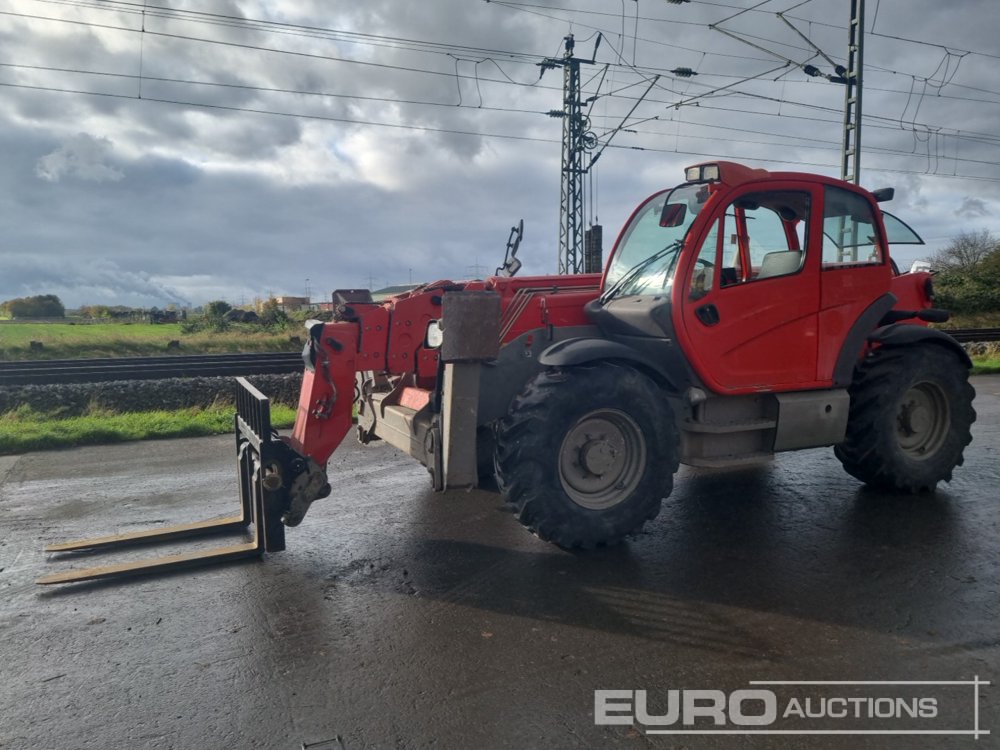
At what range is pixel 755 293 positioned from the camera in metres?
5.40

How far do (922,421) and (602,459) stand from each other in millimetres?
3346

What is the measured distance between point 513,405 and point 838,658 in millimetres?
2301

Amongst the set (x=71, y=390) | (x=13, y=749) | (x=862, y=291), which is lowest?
(x=13, y=749)

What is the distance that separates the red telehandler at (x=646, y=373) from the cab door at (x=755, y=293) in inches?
0.6

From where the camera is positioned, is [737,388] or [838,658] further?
[737,388]

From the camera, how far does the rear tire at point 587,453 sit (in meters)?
4.60

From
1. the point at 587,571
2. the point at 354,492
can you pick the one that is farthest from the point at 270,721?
the point at 354,492

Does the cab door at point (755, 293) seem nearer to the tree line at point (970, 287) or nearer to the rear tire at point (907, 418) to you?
the rear tire at point (907, 418)

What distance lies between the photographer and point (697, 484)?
672 centimetres

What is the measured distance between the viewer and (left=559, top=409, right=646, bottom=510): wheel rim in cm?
486

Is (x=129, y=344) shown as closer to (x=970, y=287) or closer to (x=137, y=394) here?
(x=137, y=394)

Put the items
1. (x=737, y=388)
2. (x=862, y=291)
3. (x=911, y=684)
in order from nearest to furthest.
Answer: (x=911, y=684)
(x=737, y=388)
(x=862, y=291)

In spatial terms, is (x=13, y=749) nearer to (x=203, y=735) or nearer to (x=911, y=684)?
(x=203, y=735)

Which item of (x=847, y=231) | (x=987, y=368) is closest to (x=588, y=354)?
(x=847, y=231)
